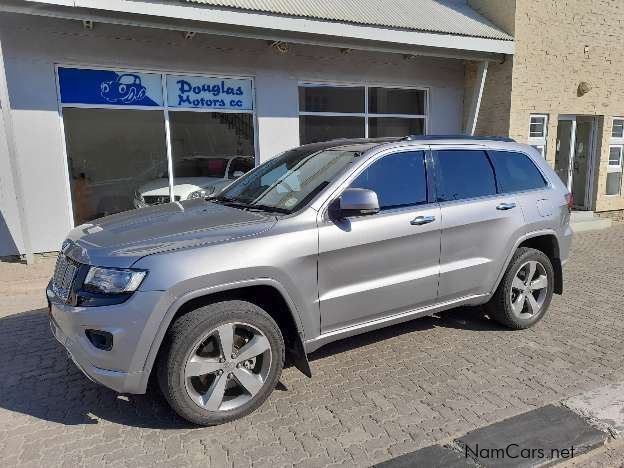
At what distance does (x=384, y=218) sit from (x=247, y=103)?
5927 mm

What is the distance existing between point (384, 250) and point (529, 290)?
1.92 metres

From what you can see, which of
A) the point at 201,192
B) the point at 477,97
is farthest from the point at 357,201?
the point at 477,97

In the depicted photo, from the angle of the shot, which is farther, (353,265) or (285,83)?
(285,83)

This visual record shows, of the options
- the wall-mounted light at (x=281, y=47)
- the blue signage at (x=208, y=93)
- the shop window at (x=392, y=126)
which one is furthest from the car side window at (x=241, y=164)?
the shop window at (x=392, y=126)

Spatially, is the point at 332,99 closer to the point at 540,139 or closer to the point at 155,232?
the point at 540,139

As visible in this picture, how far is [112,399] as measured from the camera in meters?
3.21

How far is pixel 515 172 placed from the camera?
431cm

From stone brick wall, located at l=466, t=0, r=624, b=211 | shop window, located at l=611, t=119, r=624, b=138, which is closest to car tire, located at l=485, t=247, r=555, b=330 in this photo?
stone brick wall, located at l=466, t=0, r=624, b=211

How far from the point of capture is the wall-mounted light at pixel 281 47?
8.16 metres

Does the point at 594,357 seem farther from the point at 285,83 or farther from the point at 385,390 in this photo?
the point at 285,83

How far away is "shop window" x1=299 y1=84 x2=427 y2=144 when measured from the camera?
909 centimetres

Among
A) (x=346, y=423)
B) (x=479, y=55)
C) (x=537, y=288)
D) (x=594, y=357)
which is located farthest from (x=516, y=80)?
(x=346, y=423)

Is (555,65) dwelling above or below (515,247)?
above

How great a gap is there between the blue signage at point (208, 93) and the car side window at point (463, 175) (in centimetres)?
547
